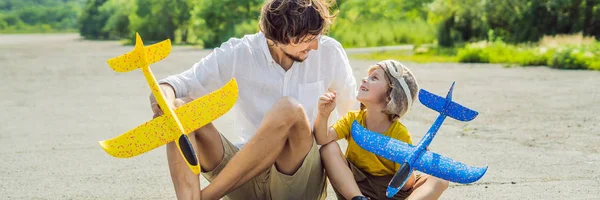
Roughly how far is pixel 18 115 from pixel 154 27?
29.5 meters

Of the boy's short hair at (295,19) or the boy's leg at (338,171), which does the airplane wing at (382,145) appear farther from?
the boy's short hair at (295,19)

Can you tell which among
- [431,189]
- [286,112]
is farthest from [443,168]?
[286,112]

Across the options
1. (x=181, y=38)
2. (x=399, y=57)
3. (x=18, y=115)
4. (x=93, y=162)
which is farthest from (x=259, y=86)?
(x=181, y=38)

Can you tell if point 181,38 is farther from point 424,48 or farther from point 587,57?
point 587,57

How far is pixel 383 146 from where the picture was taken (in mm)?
3254

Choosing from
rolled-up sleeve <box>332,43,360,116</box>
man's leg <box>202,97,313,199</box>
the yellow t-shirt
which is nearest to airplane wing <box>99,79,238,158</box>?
man's leg <box>202,97,313,199</box>

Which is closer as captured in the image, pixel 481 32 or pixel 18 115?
pixel 18 115

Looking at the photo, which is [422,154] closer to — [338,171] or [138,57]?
[338,171]

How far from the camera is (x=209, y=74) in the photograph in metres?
3.67

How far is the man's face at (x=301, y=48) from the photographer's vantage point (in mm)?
3409

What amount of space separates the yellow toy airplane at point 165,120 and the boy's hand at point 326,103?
35 cm

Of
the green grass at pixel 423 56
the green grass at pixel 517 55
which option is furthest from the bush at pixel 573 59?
the green grass at pixel 423 56

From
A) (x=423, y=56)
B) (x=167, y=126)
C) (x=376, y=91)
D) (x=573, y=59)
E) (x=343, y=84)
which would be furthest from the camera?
(x=423, y=56)

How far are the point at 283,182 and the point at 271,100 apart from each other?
1.29ft
